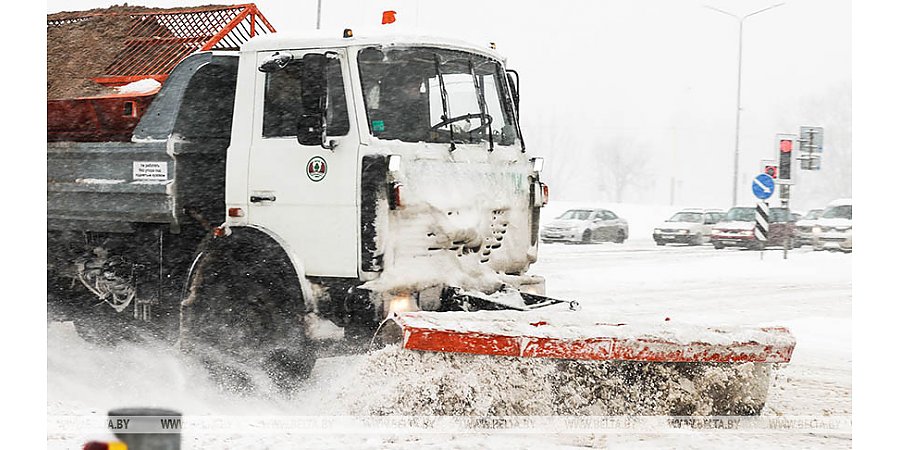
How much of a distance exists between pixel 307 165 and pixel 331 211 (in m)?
0.35

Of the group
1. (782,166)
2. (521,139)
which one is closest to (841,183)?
(782,166)

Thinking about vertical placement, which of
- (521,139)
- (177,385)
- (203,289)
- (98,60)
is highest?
(98,60)

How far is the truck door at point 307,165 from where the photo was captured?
6.21 m

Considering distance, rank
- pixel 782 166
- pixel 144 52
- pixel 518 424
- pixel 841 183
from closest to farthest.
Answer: pixel 518 424, pixel 144 52, pixel 782 166, pixel 841 183

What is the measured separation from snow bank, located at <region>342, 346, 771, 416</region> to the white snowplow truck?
6.4 inches

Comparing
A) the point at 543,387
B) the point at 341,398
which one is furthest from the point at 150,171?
the point at 543,387

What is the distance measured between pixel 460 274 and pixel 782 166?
1371cm

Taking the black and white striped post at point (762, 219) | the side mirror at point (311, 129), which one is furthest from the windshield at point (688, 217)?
the side mirror at point (311, 129)

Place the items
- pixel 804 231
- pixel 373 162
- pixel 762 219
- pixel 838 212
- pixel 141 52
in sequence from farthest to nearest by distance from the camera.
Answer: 1. pixel 804 231
2. pixel 838 212
3. pixel 762 219
4. pixel 141 52
5. pixel 373 162

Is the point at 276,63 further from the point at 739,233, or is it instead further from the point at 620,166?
the point at 620,166

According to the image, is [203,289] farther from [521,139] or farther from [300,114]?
[521,139]

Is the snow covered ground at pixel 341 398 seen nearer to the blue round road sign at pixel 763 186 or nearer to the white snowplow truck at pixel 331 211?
the white snowplow truck at pixel 331 211

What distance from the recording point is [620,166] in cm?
6284

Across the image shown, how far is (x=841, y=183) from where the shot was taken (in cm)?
5625
